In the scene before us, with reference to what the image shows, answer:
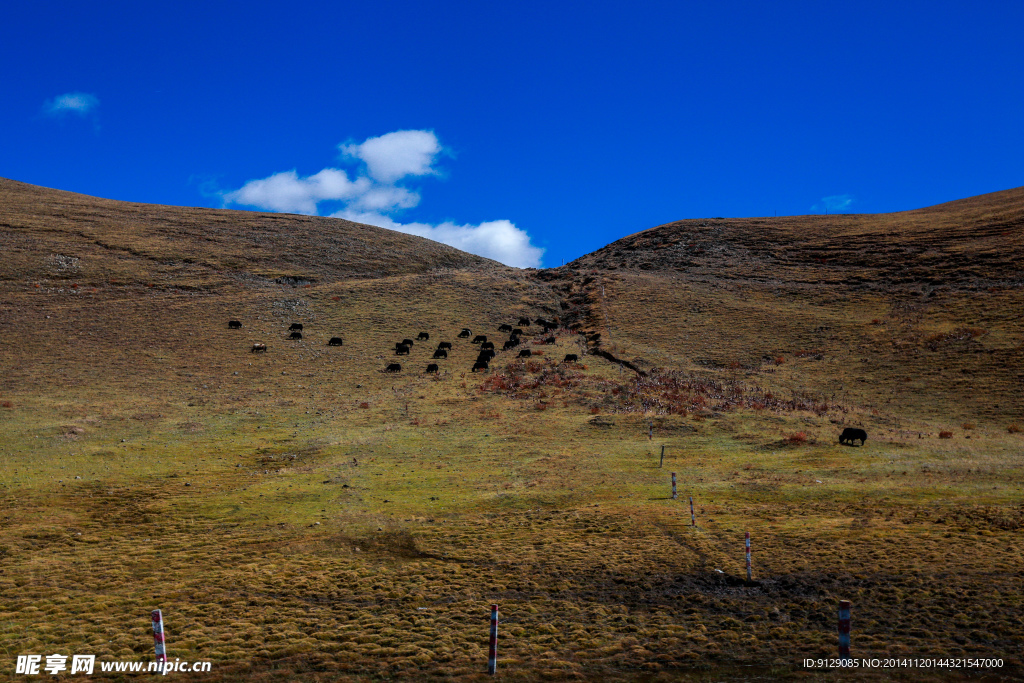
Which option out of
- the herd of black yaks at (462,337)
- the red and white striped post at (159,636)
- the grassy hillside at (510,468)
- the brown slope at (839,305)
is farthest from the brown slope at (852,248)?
the red and white striped post at (159,636)

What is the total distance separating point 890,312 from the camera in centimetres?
6044

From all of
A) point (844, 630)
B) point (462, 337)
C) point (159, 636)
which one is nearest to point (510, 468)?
point (159, 636)

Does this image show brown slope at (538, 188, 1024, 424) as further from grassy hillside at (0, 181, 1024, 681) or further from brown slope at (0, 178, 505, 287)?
brown slope at (0, 178, 505, 287)

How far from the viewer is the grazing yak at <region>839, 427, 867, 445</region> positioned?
30344 mm

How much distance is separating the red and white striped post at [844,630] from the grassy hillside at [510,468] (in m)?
0.66

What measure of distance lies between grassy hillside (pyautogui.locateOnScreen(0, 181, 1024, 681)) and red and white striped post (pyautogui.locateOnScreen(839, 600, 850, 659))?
66 centimetres

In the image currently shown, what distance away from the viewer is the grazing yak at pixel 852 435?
99.6 ft

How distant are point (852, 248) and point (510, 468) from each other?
74.4 meters

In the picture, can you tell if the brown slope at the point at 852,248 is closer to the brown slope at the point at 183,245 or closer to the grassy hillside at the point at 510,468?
the grassy hillside at the point at 510,468

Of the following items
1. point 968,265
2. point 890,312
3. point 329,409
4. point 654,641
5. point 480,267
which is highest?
point 480,267

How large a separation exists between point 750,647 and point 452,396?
1309 inches

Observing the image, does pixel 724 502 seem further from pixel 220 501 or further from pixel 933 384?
pixel 933 384

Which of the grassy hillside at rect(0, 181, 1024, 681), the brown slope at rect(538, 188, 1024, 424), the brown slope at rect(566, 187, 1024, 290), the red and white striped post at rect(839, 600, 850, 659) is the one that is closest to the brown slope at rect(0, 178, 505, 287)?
the grassy hillside at rect(0, 181, 1024, 681)

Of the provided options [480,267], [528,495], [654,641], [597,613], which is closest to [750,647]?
[654,641]
